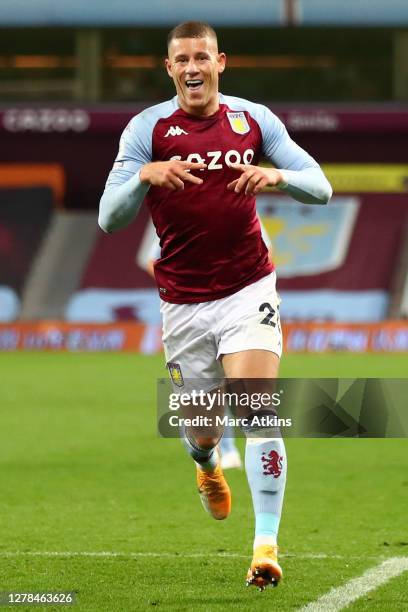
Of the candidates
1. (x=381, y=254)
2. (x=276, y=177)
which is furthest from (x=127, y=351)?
(x=276, y=177)

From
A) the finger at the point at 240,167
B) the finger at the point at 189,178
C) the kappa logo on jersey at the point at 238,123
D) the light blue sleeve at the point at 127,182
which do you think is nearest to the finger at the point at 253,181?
the finger at the point at 240,167

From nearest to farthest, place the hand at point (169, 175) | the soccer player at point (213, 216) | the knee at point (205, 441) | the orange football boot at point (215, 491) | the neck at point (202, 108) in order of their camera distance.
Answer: the hand at point (169, 175) < the soccer player at point (213, 216) < the neck at point (202, 108) < the knee at point (205, 441) < the orange football boot at point (215, 491)

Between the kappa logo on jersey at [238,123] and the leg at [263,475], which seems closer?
the leg at [263,475]

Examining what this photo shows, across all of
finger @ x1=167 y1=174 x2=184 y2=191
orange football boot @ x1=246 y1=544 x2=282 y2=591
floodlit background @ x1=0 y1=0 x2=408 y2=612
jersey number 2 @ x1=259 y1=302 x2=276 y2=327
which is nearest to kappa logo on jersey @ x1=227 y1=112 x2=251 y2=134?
finger @ x1=167 y1=174 x2=184 y2=191

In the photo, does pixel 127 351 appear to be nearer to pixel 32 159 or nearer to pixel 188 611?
pixel 32 159

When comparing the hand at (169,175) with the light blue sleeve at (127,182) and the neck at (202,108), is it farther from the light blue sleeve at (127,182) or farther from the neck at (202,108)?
the neck at (202,108)

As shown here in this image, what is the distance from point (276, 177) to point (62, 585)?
2.09 m

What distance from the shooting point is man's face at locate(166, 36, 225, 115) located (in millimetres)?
6367

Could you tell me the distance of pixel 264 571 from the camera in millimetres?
5871

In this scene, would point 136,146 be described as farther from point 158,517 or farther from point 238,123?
point 158,517

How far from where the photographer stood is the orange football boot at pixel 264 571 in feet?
19.3

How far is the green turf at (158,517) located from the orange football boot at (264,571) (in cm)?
11

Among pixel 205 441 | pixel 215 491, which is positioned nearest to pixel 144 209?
pixel 215 491

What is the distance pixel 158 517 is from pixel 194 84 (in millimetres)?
3161
